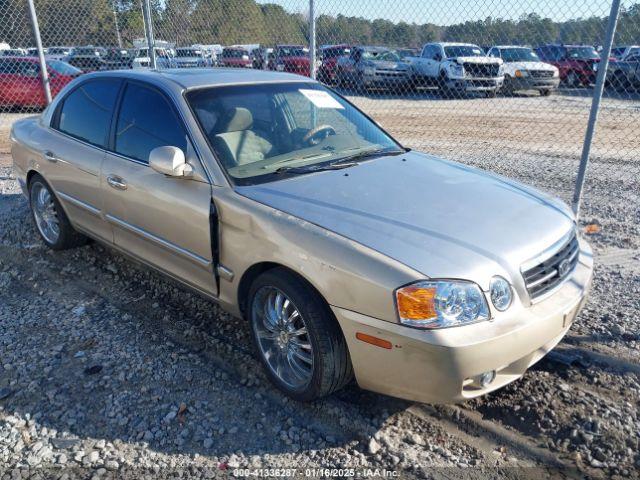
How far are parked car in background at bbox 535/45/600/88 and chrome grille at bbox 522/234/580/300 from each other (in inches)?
733

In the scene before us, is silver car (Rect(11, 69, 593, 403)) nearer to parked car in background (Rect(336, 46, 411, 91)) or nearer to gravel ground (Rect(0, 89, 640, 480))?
gravel ground (Rect(0, 89, 640, 480))

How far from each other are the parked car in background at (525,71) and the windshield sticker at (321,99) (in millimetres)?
13140

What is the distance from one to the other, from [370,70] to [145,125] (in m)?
11.9

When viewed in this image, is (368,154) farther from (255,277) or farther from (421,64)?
(421,64)

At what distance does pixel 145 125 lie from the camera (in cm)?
390

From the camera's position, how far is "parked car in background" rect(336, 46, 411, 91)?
14.3 m

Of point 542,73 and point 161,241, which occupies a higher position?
point 161,241

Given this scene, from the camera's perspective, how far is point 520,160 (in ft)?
30.3

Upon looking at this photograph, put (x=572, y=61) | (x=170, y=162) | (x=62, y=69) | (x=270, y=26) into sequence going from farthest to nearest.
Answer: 1. (x=572, y=61)
2. (x=62, y=69)
3. (x=270, y=26)
4. (x=170, y=162)

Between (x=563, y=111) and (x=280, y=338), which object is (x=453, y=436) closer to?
(x=280, y=338)

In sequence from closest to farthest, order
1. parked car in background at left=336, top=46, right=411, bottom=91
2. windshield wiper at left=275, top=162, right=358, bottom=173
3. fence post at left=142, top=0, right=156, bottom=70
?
windshield wiper at left=275, top=162, right=358, bottom=173, fence post at left=142, top=0, right=156, bottom=70, parked car in background at left=336, top=46, right=411, bottom=91

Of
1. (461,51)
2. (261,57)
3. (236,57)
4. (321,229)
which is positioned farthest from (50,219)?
(461,51)

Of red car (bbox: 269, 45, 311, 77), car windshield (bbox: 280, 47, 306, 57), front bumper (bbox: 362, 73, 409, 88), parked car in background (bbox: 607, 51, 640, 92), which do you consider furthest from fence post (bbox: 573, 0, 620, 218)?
parked car in background (bbox: 607, 51, 640, 92)

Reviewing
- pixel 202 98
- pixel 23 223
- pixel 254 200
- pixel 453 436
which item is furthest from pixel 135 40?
pixel 453 436
